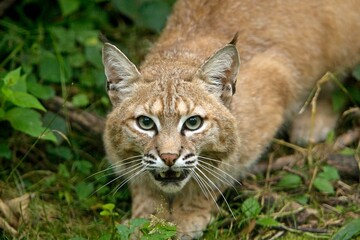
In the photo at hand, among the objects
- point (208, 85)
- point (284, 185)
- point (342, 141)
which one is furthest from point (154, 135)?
point (342, 141)

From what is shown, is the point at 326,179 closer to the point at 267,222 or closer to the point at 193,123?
the point at 267,222

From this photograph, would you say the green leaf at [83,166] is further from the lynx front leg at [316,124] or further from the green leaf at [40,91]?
the lynx front leg at [316,124]

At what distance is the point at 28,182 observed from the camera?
637 centimetres

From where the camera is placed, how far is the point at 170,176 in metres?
5.37

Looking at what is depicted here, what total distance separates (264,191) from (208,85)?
109cm

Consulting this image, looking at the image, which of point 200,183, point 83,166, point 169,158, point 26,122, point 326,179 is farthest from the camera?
point 83,166

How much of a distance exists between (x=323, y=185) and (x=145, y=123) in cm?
159

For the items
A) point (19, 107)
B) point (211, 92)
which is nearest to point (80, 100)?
point (19, 107)

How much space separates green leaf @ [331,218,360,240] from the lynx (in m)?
0.84

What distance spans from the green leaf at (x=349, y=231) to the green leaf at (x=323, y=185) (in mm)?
636

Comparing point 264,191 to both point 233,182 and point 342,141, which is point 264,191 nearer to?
point 233,182

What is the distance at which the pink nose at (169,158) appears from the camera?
5.04 metres

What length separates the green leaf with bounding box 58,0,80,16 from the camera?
7230 millimetres

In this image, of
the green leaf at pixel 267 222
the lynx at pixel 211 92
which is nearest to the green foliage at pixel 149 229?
the lynx at pixel 211 92
